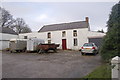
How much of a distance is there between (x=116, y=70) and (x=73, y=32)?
70.6 ft

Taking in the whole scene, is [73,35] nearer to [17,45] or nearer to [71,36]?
[71,36]

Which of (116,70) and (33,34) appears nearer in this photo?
(116,70)

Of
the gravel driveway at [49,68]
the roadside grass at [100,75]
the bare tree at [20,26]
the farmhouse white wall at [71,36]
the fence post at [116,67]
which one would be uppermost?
the bare tree at [20,26]

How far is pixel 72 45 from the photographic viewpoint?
2505 centimetres

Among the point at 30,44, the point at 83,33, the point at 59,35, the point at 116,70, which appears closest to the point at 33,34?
the point at 59,35

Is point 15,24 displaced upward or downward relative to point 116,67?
upward

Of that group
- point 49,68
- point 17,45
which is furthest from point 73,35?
point 49,68

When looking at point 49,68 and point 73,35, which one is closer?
point 49,68

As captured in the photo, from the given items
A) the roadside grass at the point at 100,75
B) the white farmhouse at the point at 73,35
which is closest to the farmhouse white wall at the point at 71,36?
the white farmhouse at the point at 73,35

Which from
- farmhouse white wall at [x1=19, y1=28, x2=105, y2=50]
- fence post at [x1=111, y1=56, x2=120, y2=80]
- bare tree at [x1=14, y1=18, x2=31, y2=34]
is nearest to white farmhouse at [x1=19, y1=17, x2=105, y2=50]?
farmhouse white wall at [x1=19, y1=28, x2=105, y2=50]

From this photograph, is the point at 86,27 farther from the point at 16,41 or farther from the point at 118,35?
the point at 118,35

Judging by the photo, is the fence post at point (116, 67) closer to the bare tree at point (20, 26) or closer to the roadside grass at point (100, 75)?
the roadside grass at point (100, 75)

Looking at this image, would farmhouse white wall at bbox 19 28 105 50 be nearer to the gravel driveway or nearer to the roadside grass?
the gravel driveway

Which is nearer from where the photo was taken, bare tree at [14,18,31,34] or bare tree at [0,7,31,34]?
bare tree at [0,7,31,34]
